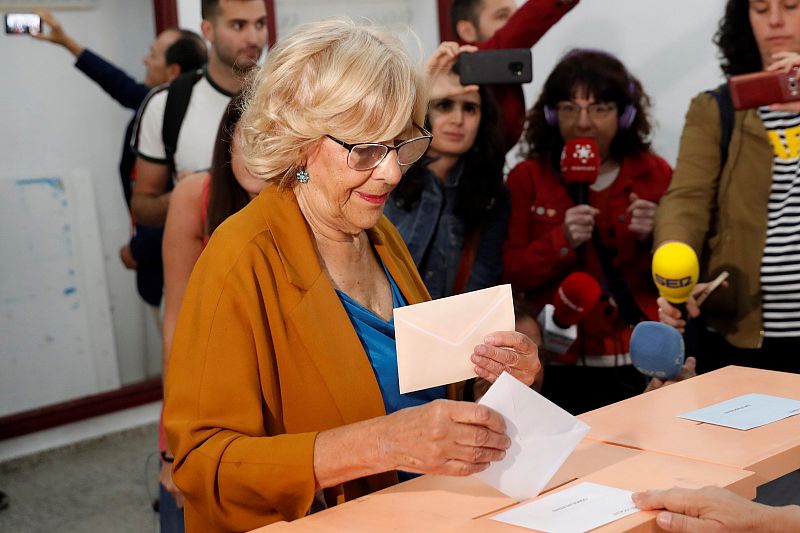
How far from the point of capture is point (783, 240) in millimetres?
3389

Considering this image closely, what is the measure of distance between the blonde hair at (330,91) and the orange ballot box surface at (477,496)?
0.76 metres

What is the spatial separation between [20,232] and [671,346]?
439 cm

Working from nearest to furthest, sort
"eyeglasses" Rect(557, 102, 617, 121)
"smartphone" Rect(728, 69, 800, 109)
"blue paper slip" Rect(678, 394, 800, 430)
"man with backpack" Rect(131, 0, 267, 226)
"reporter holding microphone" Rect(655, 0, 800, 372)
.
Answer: "blue paper slip" Rect(678, 394, 800, 430)
"smartphone" Rect(728, 69, 800, 109)
"reporter holding microphone" Rect(655, 0, 800, 372)
"eyeglasses" Rect(557, 102, 617, 121)
"man with backpack" Rect(131, 0, 267, 226)

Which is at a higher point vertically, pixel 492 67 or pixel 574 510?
pixel 492 67

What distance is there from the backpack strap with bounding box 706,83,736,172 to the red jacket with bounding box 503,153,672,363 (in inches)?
17.5

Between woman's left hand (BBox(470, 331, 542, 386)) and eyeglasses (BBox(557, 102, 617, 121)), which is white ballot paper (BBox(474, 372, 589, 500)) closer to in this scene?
woman's left hand (BBox(470, 331, 542, 386))

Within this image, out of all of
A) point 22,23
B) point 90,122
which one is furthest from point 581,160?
point 90,122

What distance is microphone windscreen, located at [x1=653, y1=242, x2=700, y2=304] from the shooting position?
3170mm

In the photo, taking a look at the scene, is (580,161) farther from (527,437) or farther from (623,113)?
(527,437)

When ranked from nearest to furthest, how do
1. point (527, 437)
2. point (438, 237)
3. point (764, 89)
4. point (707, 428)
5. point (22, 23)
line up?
point (527, 437) → point (707, 428) → point (764, 89) → point (438, 237) → point (22, 23)

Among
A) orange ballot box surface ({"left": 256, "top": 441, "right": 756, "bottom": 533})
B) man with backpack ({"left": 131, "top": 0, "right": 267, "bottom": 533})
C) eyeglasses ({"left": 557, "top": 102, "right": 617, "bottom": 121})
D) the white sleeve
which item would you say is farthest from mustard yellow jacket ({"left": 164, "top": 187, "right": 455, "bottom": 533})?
the white sleeve

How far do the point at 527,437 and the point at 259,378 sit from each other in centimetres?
57

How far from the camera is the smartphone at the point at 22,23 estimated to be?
521 cm

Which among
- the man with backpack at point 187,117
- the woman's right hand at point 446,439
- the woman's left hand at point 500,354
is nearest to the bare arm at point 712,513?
the woman's right hand at point 446,439
